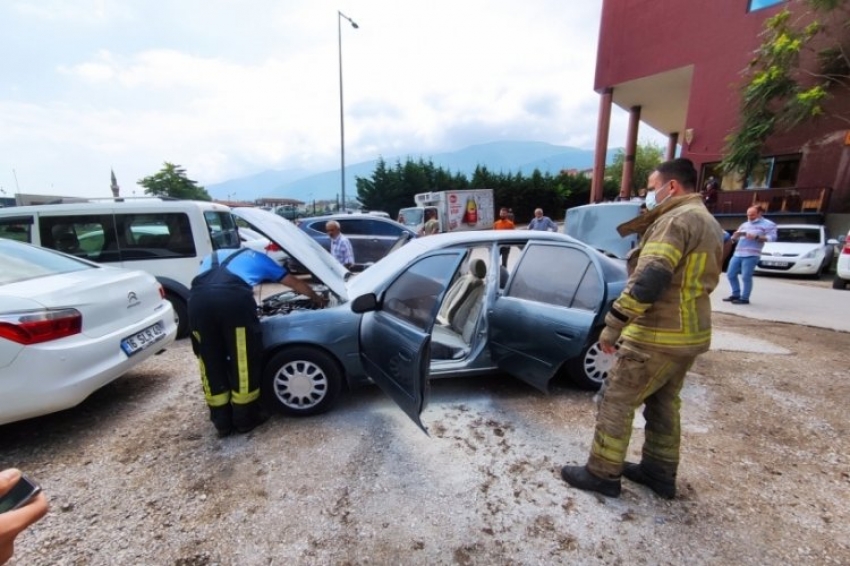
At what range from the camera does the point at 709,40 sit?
560 inches

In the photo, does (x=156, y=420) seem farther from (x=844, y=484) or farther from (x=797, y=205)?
(x=797, y=205)

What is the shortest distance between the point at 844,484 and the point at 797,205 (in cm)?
1465

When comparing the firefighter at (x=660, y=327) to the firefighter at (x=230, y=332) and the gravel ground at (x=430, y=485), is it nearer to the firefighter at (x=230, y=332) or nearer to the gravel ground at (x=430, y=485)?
the gravel ground at (x=430, y=485)

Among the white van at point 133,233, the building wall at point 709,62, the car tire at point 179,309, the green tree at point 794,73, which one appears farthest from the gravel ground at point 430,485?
the building wall at point 709,62

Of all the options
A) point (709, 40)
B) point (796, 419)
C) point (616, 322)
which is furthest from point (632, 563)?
point (709, 40)

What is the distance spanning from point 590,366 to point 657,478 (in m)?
1.18

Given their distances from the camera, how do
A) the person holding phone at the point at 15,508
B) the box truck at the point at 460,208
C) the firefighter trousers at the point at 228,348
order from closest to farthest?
the person holding phone at the point at 15,508 → the firefighter trousers at the point at 228,348 → the box truck at the point at 460,208

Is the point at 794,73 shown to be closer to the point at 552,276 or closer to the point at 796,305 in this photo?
the point at 796,305

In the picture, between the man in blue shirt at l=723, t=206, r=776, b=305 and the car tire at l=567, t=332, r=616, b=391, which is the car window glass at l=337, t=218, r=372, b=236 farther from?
the man in blue shirt at l=723, t=206, r=776, b=305

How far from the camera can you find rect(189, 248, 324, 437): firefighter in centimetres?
252

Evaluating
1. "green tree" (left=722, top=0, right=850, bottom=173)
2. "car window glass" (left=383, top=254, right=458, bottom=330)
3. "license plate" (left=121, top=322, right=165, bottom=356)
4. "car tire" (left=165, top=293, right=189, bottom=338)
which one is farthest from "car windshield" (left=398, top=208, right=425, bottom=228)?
"car window glass" (left=383, top=254, right=458, bottom=330)

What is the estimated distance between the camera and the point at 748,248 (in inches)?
245

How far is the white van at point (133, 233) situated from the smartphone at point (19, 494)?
4.36 metres

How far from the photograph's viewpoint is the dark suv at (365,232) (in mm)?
9234
